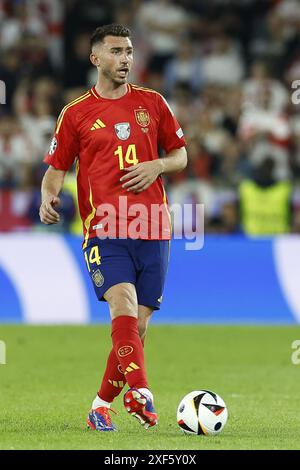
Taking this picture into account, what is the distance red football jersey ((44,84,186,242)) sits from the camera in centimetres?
734

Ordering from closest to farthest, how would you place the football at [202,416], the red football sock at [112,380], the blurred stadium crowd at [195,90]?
1. the football at [202,416]
2. the red football sock at [112,380]
3. the blurred stadium crowd at [195,90]

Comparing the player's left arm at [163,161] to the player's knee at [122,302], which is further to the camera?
the player's left arm at [163,161]

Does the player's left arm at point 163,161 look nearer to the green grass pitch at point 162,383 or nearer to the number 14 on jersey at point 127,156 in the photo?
the number 14 on jersey at point 127,156

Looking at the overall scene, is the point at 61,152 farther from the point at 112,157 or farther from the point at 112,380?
the point at 112,380

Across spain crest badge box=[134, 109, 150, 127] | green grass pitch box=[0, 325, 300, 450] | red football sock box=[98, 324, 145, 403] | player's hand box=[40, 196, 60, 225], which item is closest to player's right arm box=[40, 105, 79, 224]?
player's hand box=[40, 196, 60, 225]

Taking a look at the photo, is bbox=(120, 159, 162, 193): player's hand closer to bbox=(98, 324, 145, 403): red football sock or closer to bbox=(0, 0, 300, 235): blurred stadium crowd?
bbox=(98, 324, 145, 403): red football sock

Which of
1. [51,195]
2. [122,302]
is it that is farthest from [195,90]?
[122,302]

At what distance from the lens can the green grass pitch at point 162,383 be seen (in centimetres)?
689

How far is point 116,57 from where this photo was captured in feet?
24.3

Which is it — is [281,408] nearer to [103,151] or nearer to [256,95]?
[103,151]

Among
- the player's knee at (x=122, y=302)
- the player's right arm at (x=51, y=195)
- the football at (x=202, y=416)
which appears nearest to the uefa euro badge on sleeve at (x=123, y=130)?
the player's right arm at (x=51, y=195)

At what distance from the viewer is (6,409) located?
27.3 feet
